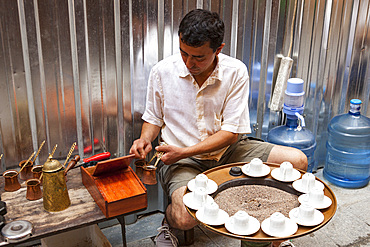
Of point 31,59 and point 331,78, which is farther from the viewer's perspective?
point 331,78

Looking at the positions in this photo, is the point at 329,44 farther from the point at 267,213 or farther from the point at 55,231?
the point at 55,231

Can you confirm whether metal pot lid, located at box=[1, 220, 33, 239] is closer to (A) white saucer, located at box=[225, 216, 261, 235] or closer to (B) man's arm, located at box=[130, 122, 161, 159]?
(B) man's arm, located at box=[130, 122, 161, 159]

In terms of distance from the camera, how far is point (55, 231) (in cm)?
207

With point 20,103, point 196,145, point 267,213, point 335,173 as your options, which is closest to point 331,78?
point 335,173

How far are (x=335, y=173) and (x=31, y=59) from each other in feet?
9.26

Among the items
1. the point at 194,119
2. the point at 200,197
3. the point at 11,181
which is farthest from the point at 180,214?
the point at 11,181

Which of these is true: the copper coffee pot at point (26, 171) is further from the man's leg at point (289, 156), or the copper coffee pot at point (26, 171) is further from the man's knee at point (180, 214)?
the man's leg at point (289, 156)

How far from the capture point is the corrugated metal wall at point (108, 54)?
2506 millimetres

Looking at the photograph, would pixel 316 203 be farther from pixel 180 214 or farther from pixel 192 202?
pixel 180 214

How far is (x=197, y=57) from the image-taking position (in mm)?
2490

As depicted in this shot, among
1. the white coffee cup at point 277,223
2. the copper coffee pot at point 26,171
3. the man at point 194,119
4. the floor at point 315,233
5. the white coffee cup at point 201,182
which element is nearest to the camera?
the white coffee cup at point 277,223

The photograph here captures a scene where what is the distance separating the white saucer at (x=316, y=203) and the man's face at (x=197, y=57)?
0.96m

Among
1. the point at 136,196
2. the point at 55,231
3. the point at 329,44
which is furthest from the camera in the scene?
the point at 329,44

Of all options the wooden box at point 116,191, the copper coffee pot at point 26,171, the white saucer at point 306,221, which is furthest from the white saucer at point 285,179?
the copper coffee pot at point 26,171
